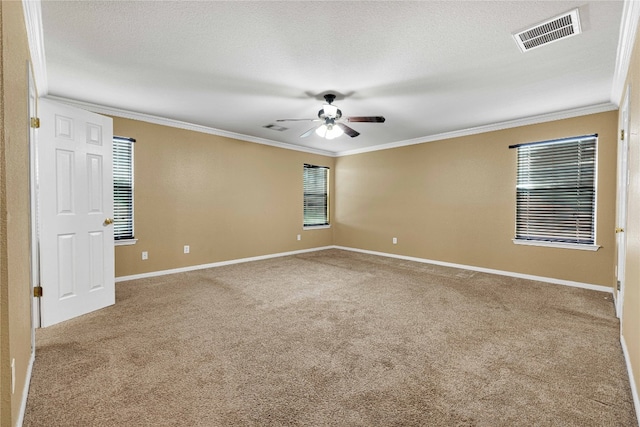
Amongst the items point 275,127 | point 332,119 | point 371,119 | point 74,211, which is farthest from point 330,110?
point 74,211

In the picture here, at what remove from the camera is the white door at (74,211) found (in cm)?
273

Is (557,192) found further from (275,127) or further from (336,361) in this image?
(275,127)

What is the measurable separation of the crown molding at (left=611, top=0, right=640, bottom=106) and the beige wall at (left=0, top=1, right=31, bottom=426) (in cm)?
340

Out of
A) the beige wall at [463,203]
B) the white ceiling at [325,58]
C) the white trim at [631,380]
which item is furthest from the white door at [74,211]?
the beige wall at [463,203]

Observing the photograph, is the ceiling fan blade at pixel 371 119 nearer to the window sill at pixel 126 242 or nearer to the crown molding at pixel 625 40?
the crown molding at pixel 625 40

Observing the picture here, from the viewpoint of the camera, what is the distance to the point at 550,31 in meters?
2.19

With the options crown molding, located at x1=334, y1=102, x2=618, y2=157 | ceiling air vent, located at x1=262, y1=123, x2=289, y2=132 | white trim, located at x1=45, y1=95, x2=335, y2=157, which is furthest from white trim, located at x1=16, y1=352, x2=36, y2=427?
crown molding, located at x1=334, y1=102, x2=618, y2=157

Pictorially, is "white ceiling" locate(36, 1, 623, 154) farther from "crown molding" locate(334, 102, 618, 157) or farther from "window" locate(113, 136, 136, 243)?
"window" locate(113, 136, 136, 243)

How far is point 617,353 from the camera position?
7.44 ft

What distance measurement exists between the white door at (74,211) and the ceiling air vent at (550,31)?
3.92 metres

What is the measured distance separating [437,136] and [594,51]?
9.55ft

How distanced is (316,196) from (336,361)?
508 centimetres

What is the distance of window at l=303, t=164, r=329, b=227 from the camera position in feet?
22.2

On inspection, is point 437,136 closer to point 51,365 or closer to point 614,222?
point 614,222
